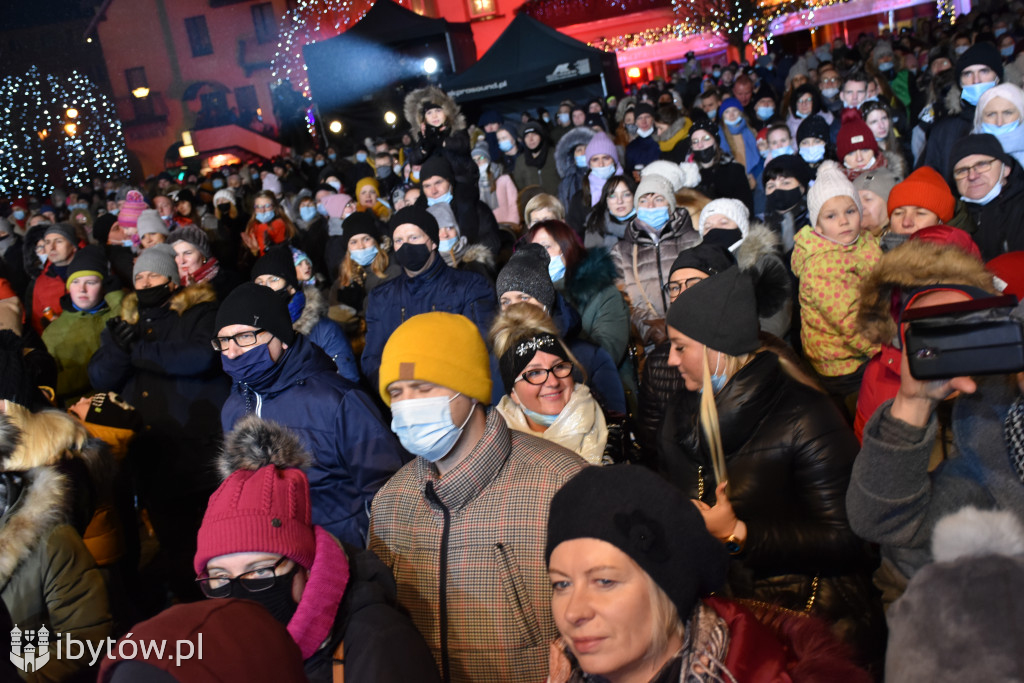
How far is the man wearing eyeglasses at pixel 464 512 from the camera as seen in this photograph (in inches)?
94.9

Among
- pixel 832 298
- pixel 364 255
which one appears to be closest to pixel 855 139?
pixel 832 298

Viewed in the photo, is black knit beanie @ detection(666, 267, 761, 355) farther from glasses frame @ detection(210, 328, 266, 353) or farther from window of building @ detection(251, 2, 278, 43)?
window of building @ detection(251, 2, 278, 43)

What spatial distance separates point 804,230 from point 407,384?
3.42 meters

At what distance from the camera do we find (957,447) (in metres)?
2.11

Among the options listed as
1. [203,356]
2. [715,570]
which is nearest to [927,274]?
[715,570]

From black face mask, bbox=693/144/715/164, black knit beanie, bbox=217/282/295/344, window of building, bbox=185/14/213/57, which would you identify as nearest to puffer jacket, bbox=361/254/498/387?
black knit beanie, bbox=217/282/295/344

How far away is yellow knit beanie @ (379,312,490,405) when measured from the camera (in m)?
2.65

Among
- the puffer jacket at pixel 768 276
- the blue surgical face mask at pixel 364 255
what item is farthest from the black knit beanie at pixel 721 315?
the blue surgical face mask at pixel 364 255

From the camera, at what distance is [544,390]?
3549 mm

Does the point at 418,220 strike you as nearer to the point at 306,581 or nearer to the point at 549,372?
the point at 549,372

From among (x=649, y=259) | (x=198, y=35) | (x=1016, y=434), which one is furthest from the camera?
(x=198, y=35)

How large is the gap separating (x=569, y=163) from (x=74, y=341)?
6092 millimetres

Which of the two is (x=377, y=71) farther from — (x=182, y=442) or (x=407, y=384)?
(x=407, y=384)

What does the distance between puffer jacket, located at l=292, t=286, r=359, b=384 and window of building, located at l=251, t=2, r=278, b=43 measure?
44.5 meters
